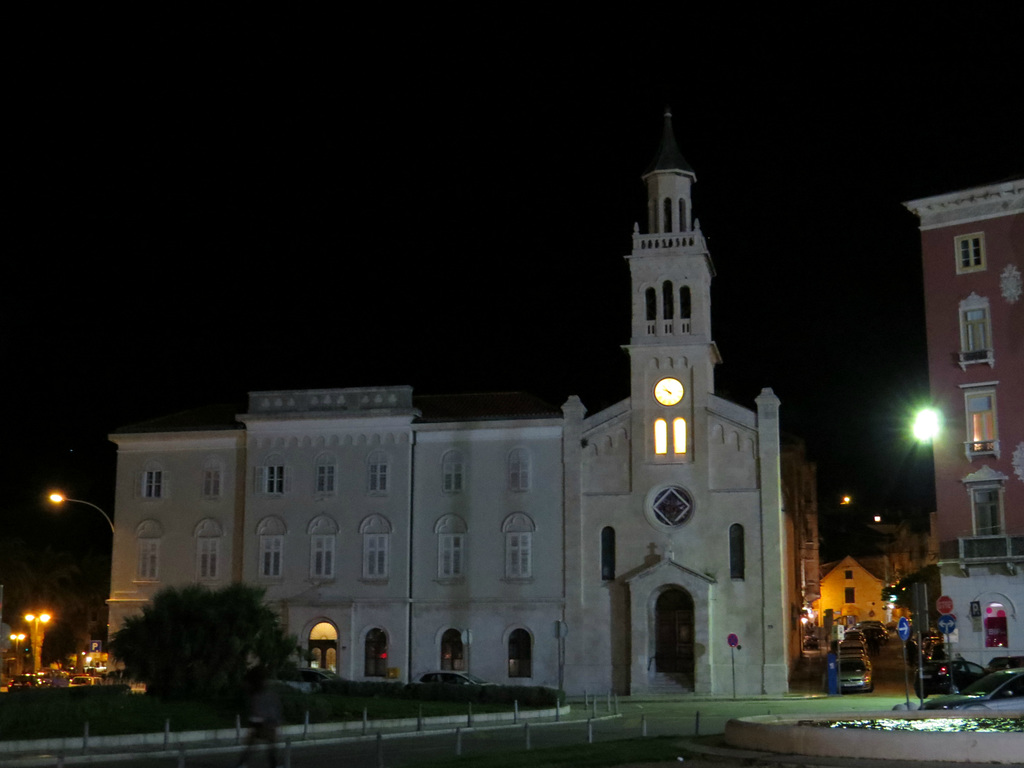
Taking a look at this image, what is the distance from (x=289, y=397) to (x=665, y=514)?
687 inches

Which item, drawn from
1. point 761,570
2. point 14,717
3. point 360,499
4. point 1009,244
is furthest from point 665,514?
point 14,717

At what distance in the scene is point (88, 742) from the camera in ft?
86.8

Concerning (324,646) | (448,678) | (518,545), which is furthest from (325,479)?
(448,678)

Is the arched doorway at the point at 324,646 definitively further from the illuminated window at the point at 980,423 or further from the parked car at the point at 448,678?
the illuminated window at the point at 980,423

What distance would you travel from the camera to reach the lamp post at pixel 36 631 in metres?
67.2

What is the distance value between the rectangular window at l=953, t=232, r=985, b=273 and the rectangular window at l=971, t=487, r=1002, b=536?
8362mm

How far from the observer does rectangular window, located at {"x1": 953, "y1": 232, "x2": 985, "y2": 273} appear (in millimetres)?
48156

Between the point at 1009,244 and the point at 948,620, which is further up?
the point at 1009,244

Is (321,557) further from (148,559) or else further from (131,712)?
(131,712)

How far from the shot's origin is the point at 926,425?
45188 millimetres

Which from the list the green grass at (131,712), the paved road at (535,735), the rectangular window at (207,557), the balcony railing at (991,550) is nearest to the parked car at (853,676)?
the paved road at (535,735)

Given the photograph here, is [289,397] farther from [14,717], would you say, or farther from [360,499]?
[14,717]

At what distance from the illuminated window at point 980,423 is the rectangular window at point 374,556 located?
24.2 meters

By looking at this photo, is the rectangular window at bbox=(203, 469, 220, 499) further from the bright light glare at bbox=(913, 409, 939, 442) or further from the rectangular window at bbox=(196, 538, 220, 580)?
the bright light glare at bbox=(913, 409, 939, 442)
